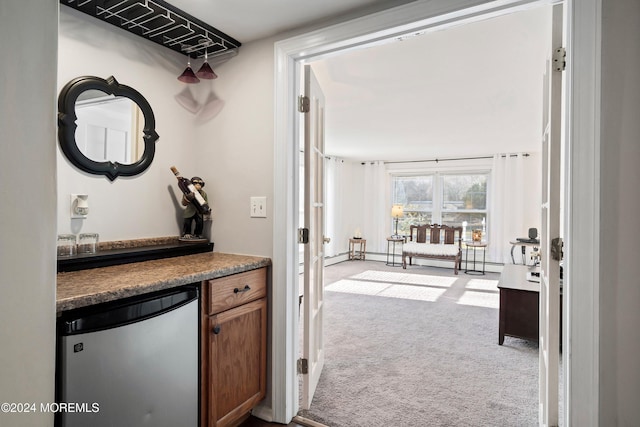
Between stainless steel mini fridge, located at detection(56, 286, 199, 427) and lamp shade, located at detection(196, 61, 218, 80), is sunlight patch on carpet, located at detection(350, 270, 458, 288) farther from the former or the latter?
stainless steel mini fridge, located at detection(56, 286, 199, 427)

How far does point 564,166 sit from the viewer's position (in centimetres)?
129

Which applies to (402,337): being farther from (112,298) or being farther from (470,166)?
(470,166)

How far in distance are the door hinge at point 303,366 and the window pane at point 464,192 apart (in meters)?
6.28

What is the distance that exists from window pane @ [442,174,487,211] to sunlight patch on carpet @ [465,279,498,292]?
6.15 ft

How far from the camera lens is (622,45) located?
3.88 ft

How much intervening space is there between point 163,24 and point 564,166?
77.1 inches

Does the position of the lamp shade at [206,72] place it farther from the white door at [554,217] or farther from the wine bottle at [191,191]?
the white door at [554,217]

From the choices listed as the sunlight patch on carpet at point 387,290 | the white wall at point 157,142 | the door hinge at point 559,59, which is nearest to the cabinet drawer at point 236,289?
the white wall at point 157,142

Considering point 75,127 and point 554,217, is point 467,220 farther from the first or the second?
point 75,127

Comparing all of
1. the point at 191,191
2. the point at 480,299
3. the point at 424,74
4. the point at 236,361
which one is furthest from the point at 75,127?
the point at 480,299

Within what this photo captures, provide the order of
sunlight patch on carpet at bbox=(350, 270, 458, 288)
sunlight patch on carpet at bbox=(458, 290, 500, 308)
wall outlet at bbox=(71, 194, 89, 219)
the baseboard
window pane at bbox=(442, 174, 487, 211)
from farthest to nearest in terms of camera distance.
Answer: window pane at bbox=(442, 174, 487, 211) → sunlight patch on carpet at bbox=(350, 270, 458, 288) → sunlight patch on carpet at bbox=(458, 290, 500, 308) → the baseboard → wall outlet at bbox=(71, 194, 89, 219)

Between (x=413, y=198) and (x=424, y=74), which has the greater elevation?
(x=424, y=74)

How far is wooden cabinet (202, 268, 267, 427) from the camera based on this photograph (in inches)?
60.7

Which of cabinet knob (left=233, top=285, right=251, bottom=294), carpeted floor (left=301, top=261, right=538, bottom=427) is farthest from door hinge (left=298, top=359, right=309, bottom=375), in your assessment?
cabinet knob (left=233, top=285, right=251, bottom=294)
